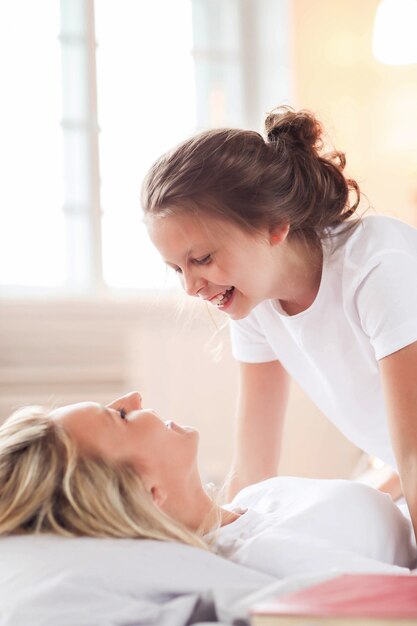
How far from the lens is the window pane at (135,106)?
364 centimetres

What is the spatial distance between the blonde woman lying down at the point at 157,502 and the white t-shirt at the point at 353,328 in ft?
0.94

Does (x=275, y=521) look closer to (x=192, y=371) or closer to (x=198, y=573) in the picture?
(x=198, y=573)

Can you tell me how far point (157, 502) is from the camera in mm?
1307

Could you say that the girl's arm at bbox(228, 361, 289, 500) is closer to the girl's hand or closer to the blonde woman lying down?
the blonde woman lying down

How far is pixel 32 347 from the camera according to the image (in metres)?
3.21

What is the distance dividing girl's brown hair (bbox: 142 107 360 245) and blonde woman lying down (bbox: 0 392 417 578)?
0.37 m

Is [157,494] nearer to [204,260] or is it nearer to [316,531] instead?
[316,531]

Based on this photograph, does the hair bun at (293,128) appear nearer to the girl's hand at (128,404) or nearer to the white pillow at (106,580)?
the girl's hand at (128,404)

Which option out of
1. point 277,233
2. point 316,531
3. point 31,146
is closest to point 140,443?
point 316,531

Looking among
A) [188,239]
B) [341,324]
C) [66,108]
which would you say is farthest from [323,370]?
[66,108]

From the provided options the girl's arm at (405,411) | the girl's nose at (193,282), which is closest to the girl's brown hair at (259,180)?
the girl's nose at (193,282)

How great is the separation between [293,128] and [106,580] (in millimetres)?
938

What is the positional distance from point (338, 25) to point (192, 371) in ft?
5.02

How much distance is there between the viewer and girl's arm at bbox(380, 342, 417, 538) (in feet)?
4.75
